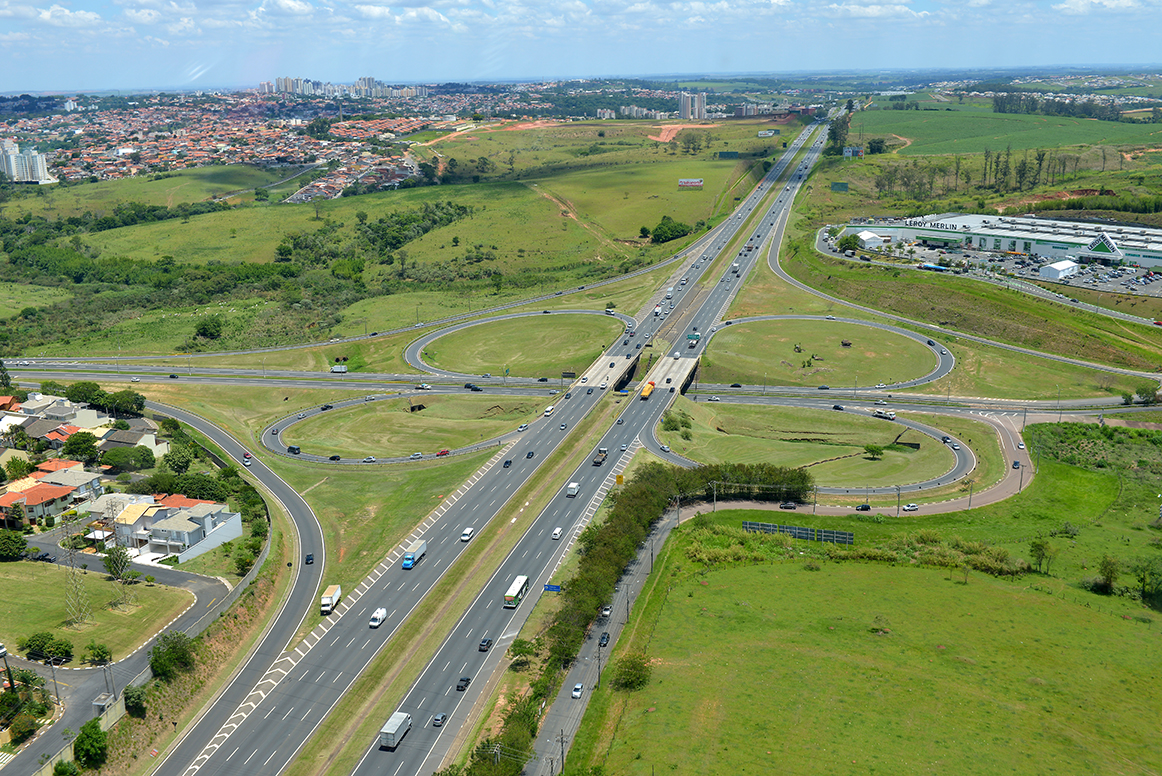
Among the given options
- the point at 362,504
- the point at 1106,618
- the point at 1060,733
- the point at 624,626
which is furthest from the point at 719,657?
the point at 362,504

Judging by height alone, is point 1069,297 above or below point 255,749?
above

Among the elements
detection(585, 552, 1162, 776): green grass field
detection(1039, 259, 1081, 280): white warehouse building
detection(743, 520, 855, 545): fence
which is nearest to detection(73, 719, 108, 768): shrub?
detection(585, 552, 1162, 776): green grass field

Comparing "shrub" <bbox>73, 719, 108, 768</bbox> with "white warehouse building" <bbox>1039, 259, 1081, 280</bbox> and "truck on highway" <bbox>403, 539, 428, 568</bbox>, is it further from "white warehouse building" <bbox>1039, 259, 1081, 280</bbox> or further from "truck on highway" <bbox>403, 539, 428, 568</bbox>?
"white warehouse building" <bbox>1039, 259, 1081, 280</bbox>

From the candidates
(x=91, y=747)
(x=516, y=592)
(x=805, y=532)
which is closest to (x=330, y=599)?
(x=516, y=592)

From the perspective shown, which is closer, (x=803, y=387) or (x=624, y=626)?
(x=624, y=626)

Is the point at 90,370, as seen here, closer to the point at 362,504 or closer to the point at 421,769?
the point at 362,504

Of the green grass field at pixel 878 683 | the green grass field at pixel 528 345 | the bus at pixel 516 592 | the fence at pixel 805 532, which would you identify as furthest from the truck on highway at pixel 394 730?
the green grass field at pixel 528 345
